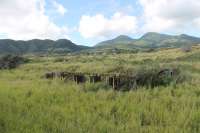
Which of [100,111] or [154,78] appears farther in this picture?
[154,78]

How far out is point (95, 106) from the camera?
11.3 m

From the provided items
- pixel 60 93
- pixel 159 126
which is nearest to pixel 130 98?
pixel 60 93

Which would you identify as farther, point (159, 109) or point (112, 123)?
point (159, 109)

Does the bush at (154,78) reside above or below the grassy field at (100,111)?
above

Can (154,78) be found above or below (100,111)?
above

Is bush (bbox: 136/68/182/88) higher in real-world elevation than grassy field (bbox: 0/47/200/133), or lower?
higher

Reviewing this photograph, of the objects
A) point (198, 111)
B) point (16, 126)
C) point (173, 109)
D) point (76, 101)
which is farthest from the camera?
point (76, 101)

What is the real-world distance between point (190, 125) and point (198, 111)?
1.18m

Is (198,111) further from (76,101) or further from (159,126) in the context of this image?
(76,101)

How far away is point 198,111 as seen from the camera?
33.0ft

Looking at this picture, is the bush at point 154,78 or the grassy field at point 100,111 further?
the bush at point 154,78

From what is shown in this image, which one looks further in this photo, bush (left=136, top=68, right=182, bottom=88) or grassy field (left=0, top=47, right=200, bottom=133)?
bush (left=136, top=68, right=182, bottom=88)

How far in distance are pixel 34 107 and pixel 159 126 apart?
403 centimetres

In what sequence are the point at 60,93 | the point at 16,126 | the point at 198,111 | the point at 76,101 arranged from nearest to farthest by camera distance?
the point at 16,126 < the point at 198,111 < the point at 76,101 < the point at 60,93
